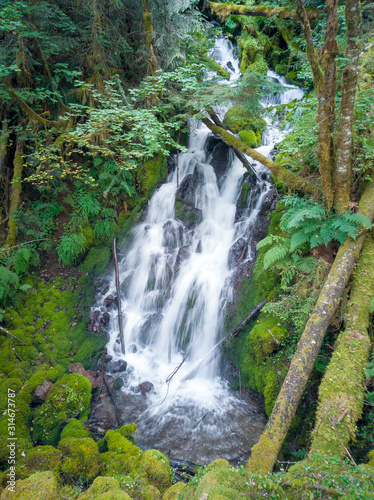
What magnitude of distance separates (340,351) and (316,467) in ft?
5.62

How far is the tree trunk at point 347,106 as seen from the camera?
3.46m

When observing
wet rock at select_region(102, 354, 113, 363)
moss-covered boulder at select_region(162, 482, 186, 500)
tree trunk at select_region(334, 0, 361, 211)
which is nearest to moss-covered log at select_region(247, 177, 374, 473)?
tree trunk at select_region(334, 0, 361, 211)

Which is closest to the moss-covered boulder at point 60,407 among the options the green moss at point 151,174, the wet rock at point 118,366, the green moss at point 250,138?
the wet rock at point 118,366

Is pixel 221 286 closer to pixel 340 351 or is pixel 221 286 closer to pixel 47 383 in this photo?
pixel 340 351

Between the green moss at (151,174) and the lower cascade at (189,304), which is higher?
the green moss at (151,174)

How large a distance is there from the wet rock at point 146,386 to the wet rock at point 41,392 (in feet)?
6.31

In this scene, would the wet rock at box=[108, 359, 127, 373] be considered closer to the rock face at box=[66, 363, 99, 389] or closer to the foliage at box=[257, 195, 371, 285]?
the rock face at box=[66, 363, 99, 389]

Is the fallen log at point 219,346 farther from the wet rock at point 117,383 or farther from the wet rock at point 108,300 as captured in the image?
the wet rock at point 108,300

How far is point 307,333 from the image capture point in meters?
3.86

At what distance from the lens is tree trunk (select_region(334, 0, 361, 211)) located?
346 centimetres

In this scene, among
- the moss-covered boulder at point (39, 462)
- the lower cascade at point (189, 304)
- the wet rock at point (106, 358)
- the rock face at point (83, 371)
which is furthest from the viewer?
the wet rock at point (106, 358)

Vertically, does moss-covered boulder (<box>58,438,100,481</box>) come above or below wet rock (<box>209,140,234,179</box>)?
below

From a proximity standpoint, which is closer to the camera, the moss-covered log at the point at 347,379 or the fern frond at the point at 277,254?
the moss-covered log at the point at 347,379

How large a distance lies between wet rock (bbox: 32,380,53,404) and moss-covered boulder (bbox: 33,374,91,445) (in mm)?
201
